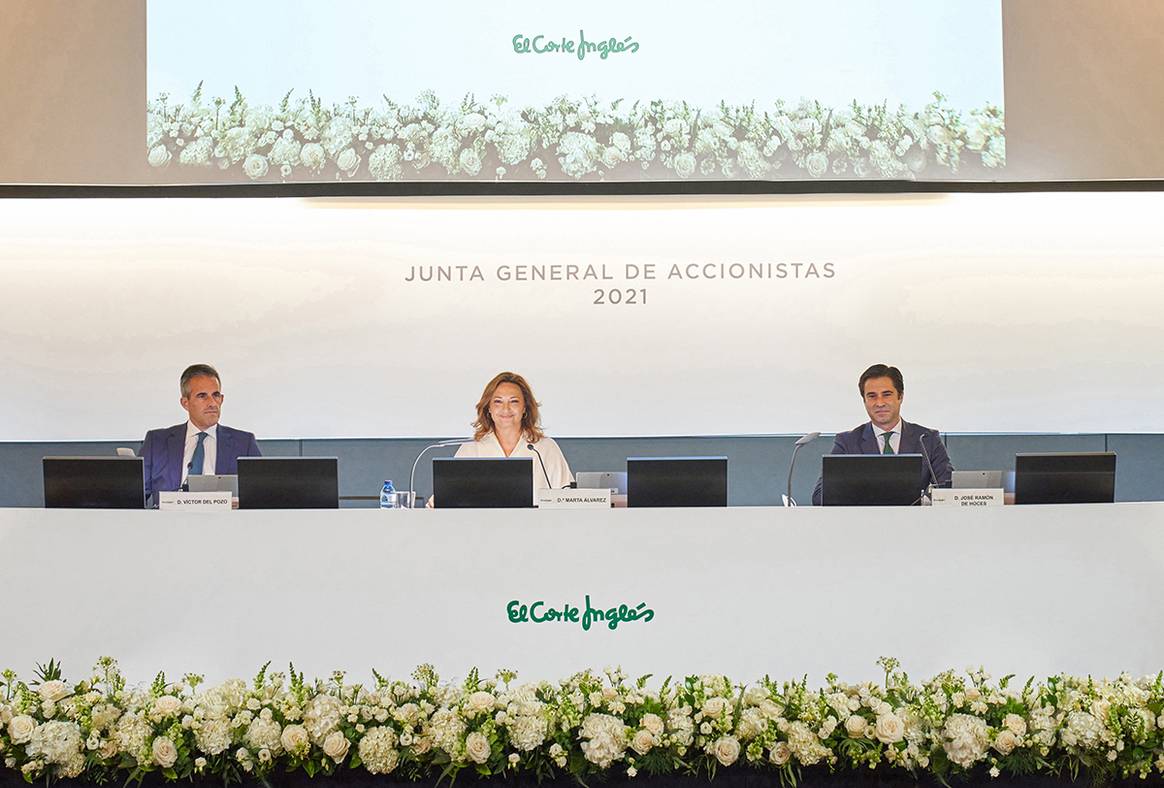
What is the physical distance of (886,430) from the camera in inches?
182

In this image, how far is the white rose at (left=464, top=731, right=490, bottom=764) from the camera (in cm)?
184

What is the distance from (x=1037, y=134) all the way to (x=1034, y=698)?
3416 mm

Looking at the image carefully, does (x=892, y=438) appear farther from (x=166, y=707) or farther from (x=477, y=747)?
(x=166, y=707)

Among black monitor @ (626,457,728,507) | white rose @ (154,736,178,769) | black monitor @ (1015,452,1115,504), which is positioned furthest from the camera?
black monitor @ (1015,452,1115,504)

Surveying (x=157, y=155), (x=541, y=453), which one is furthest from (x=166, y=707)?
(x=157, y=155)

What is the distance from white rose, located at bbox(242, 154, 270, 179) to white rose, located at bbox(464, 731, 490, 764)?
11.3ft

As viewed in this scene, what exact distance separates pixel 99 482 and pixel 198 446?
1.51 meters

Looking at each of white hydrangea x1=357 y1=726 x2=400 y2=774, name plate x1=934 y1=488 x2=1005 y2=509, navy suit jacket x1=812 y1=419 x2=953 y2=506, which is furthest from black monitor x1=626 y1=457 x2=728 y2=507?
navy suit jacket x1=812 y1=419 x2=953 y2=506

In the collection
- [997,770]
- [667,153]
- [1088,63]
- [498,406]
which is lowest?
[997,770]

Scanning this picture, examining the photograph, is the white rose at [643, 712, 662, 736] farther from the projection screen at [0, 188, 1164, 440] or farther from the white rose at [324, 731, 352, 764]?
the projection screen at [0, 188, 1164, 440]

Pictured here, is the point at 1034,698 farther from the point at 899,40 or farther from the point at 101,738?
the point at 899,40

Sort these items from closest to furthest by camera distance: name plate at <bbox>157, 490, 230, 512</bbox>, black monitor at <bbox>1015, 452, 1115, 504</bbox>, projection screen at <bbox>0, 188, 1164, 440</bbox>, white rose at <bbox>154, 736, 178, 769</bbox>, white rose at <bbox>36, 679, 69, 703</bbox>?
white rose at <bbox>154, 736, 178, 769</bbox>, white rose at <bbox>36, 679, 69, 703</bbox>, name plate at <bbox>157, 490, 230, 512</bbox>, black monitor at <bbox>1015, 452, 1115, 504</bbox>, projection screen at <bbox>0, 188, 1164, 440</bbox>

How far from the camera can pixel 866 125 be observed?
4.64 metres

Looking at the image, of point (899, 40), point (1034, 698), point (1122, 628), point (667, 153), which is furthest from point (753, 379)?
point (1034, 698)
